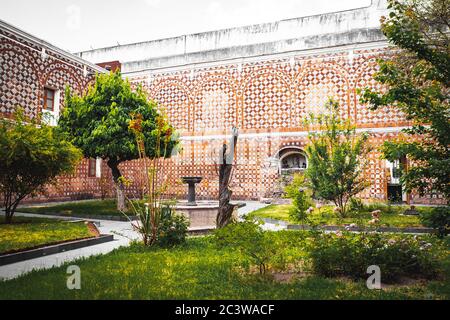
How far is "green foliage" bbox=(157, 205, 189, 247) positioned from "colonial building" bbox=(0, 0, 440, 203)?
8.74 m

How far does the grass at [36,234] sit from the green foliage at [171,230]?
1.82 m

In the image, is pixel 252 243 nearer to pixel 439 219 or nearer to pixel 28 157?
pixel 439 219

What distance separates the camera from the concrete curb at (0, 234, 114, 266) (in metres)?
4.80

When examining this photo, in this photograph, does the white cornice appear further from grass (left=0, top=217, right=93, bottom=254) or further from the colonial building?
grass (left=0, top=217, right=93, bottom=254)

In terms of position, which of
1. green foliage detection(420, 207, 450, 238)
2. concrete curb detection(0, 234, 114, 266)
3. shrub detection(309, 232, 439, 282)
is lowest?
concrete curb detection(0, 234, 114, 266)

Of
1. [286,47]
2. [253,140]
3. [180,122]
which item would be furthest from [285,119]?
[180,122]

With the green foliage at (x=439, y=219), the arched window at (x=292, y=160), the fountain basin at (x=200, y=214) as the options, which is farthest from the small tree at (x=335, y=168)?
the arched window at (x=292, y=160)

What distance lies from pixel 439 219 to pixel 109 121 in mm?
9060

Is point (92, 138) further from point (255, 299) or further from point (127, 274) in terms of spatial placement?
point (255, 299)

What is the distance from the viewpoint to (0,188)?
7.82 m

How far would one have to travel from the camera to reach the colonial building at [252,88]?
46.1 ft

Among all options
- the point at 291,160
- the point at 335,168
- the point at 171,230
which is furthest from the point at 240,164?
the point at 171,230

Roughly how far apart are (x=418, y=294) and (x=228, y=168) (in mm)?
4457

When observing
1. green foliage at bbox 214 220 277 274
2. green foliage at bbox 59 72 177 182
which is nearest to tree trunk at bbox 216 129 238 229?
green foliage at bbox 214 220 277 274
